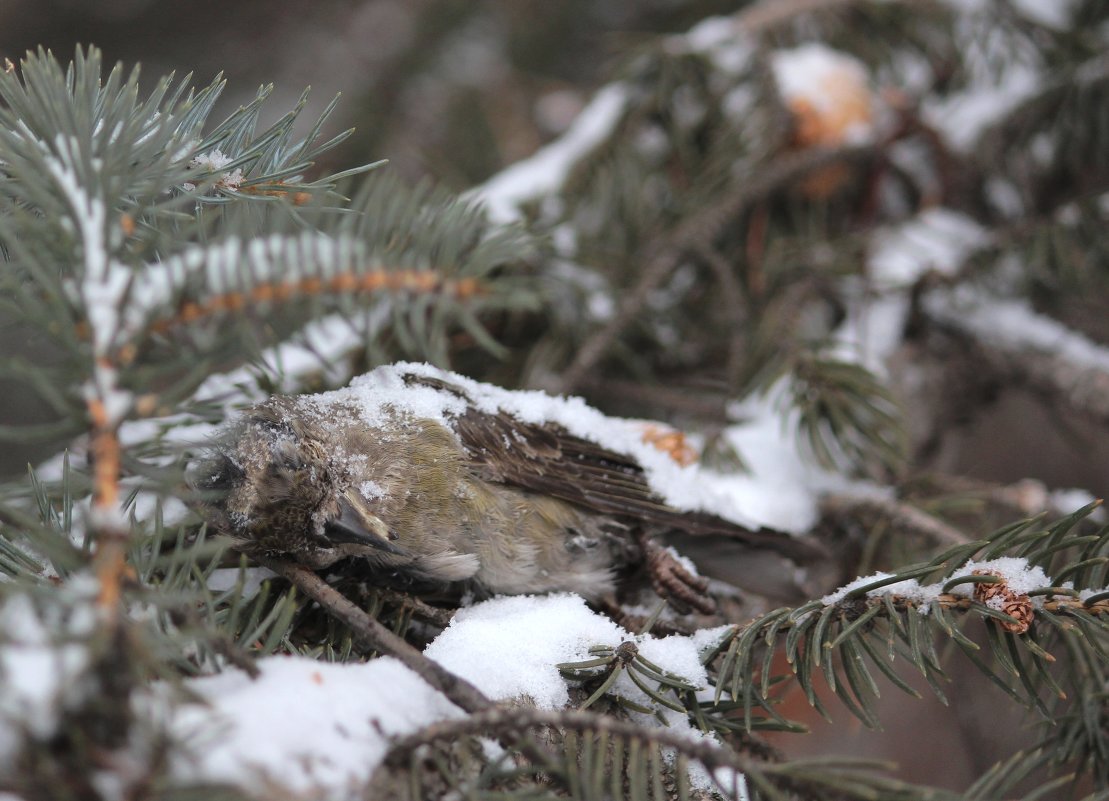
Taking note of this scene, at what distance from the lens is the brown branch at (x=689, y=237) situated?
165 centimetres

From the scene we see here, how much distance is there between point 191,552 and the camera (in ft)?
2.03

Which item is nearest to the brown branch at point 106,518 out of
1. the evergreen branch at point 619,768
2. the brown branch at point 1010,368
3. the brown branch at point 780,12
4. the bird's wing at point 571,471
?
the evergreen branch at point 619,768

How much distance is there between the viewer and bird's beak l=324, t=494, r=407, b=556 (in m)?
1.02

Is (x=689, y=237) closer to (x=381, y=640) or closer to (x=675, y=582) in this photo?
(x=675, y=582)

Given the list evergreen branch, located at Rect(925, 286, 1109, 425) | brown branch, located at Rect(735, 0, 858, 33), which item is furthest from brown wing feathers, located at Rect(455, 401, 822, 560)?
brown branch, located at Rect(735, 0, 858, 33)

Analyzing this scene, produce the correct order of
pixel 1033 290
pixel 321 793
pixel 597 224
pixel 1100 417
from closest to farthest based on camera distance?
pixel 321 793, pixel 1100 417, pixel 1033 290, pixel 597 224

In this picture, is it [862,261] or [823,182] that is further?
[823,182]

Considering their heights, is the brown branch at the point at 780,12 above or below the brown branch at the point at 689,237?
above

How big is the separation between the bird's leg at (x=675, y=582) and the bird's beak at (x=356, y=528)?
1.34 ft

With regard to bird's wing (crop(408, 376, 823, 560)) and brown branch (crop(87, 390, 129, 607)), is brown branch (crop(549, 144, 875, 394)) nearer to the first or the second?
bird's wing (crop(408, 376, 823, 560))

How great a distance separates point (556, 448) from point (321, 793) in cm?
71

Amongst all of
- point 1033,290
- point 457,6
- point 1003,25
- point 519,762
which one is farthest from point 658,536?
point 457,6

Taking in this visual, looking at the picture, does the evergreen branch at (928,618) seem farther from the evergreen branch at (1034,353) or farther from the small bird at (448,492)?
the evergreen branch at (1034,353)

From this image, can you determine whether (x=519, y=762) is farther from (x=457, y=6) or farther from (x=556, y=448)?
(x=457, y=6)
